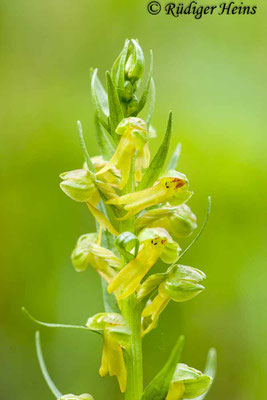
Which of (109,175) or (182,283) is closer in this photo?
(182,283)

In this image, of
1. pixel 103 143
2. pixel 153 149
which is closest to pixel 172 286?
pixel 103 143

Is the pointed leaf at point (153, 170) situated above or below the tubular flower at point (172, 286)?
above

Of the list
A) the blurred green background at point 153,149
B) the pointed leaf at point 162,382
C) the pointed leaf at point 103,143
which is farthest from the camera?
the blurred green background at point 153,149

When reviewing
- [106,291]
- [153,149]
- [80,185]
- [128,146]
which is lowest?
[106,291]

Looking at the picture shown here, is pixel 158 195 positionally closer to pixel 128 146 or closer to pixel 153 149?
pixel 128 146

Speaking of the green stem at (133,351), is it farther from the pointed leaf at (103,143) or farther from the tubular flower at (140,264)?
the pointed leaf at (103,143)

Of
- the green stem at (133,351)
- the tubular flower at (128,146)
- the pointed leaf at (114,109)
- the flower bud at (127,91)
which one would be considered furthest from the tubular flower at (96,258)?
the flower bud at (127,91)

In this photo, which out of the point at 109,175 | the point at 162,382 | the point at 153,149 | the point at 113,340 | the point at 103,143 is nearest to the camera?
the point at 162,382
